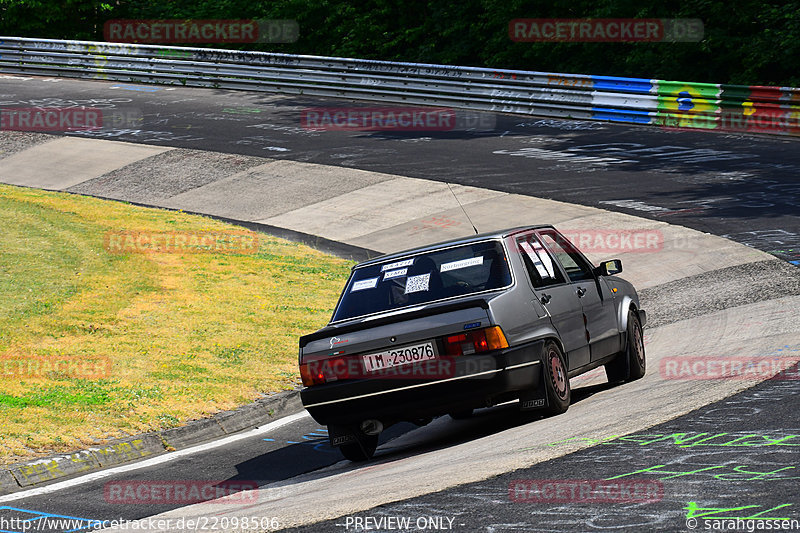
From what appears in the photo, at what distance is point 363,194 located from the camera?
21.5 meters

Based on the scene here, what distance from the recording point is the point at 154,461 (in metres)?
8.54

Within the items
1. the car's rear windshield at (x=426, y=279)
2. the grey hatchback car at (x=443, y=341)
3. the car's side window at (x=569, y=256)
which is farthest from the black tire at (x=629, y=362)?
the car's rear windshield at (x=426, y=279)

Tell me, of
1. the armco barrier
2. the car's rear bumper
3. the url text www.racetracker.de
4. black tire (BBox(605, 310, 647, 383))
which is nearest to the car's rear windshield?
the car's rear bumper

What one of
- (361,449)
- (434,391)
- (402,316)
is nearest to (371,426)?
(361,449)

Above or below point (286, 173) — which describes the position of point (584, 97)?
above

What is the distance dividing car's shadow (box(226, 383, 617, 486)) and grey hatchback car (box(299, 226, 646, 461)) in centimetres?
25

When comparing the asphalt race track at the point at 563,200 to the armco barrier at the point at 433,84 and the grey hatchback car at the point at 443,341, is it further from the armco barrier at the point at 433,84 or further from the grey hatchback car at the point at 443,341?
the armco barrier at the point at 433,84

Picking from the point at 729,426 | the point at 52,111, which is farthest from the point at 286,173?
the point at 729,426

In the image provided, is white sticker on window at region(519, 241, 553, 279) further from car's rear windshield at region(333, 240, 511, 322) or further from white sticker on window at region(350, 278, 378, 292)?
white sticker on window at region(350, 278, 378, 292)

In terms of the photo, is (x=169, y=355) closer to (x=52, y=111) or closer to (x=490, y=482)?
(x=490, y=482)

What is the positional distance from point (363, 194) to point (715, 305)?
10.3 meters

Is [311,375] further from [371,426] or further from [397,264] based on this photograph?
[397,264]

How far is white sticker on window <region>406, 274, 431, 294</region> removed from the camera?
8.31m

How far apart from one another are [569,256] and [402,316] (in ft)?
8.33
